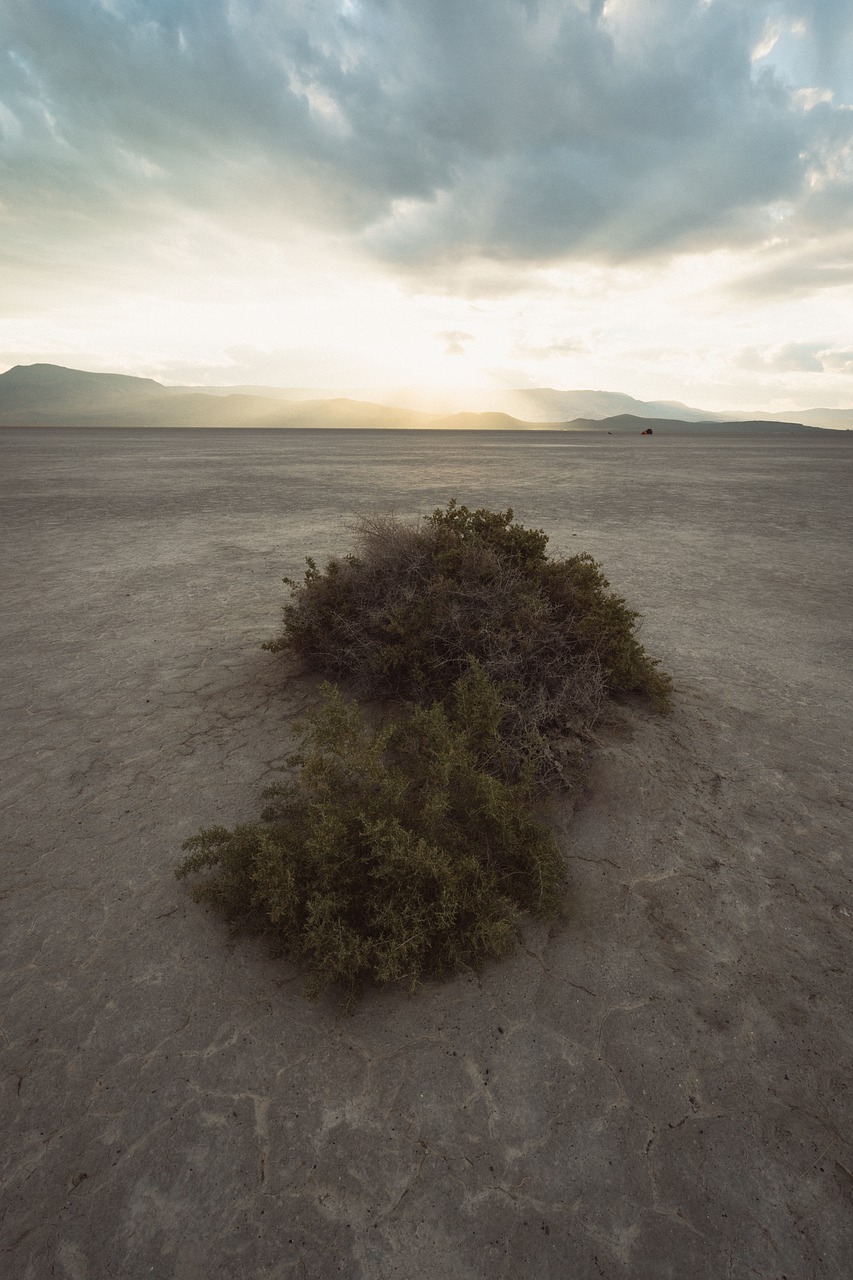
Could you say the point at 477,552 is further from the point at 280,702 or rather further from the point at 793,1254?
the point at 793,1254

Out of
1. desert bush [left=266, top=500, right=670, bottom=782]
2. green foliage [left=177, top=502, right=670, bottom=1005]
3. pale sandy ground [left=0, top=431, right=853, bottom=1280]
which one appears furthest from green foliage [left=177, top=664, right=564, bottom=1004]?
desert bush [left=266, top=500, right=670, bottom=782]

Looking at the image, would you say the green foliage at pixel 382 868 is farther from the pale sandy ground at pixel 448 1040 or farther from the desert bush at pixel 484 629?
the desert bush at pixel 484 629

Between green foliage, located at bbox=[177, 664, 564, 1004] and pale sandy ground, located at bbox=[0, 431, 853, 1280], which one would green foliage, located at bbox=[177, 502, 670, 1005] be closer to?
green foliage, located at bbox=[177, 664, 564, 1004]

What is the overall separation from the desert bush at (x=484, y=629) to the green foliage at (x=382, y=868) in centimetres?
71

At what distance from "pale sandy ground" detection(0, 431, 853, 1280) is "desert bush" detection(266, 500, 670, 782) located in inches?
16.5

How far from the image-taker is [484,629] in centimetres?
470

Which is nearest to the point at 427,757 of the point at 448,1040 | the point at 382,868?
the point at 382,868

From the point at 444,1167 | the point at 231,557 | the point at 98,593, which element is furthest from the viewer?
the point at 231,557

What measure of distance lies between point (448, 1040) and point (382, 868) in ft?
2.43

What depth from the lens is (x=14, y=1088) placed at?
236 centimetres

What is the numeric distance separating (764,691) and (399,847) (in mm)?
4129

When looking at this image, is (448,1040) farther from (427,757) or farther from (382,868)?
(427,757)

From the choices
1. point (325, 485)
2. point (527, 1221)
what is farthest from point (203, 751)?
point (325, 485)

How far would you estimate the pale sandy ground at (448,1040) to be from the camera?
1979 mm
